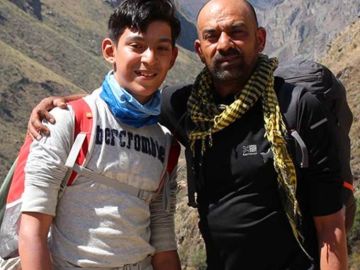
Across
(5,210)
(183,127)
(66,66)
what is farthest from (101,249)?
(66,66)

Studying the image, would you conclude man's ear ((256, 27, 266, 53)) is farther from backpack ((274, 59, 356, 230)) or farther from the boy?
the boy

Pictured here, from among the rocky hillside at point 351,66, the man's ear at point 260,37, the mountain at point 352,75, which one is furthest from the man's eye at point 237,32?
the rocky hillside at point 351,66

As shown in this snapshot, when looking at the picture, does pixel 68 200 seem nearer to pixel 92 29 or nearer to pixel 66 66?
pixel 66 66

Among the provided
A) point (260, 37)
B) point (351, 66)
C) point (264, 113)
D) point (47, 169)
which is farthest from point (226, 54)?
point (351, 66)

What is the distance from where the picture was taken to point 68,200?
10.2 ft

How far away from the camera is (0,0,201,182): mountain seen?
10419 cm

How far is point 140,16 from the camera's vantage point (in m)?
3.29

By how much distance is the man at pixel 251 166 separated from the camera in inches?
126

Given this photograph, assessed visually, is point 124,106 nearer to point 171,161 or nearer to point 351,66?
point 171,161

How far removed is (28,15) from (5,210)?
149 meters

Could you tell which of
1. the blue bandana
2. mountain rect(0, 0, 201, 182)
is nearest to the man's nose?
the blue bandana

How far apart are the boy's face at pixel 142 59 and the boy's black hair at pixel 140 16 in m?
0.03

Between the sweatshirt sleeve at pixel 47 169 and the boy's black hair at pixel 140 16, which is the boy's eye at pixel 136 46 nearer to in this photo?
the boy's black hair at pixel 140 16

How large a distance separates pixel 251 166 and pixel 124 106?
690mm
